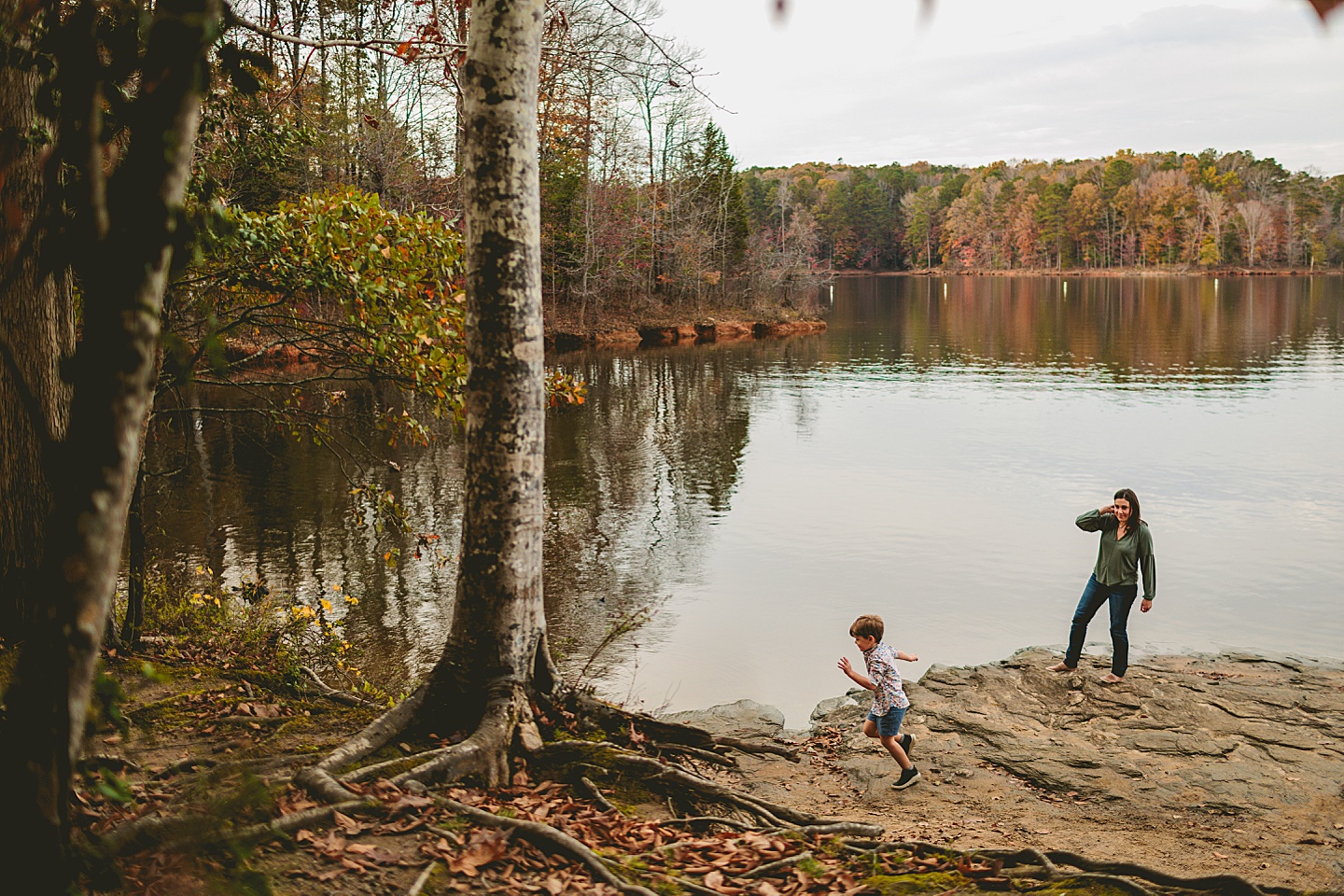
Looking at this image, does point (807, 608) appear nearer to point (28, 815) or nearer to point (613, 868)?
point (613, 868)

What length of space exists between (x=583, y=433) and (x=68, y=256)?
87.1ft

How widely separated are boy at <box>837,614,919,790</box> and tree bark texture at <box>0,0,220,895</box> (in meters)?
6.99

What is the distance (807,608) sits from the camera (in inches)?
592

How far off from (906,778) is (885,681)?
836 millimetres

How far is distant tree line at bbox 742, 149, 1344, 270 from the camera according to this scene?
5886 inches

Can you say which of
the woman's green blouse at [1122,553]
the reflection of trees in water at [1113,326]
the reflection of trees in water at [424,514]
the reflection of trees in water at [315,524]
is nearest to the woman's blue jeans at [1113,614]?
the woman's green blouse at [1122,553]

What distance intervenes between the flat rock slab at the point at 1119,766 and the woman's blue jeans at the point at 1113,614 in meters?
0.26

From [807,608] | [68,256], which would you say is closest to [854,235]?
[807,608]

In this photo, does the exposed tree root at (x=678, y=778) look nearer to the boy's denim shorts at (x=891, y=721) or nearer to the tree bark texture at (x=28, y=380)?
the boy's denim shorts at (x=891, y=721)

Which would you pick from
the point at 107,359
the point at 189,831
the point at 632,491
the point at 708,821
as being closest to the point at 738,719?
the point at 708,821

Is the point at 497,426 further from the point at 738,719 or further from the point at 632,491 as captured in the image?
the point at 632,491

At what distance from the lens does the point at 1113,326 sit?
66250 millimetres

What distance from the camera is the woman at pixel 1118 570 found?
1052cm

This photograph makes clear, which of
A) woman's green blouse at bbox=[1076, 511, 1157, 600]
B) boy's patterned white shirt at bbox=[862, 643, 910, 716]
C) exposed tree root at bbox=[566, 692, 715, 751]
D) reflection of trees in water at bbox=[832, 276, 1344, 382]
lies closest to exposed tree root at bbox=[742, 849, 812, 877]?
exposed tree root at bbox=[566, 692, 715, 751]
